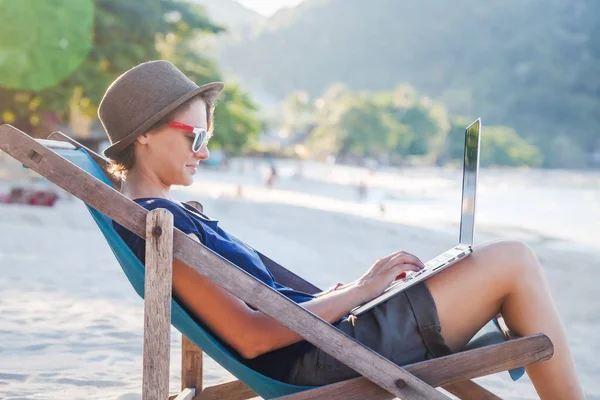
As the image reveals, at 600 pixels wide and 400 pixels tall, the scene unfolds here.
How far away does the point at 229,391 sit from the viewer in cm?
241

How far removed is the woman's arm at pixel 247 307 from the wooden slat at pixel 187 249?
0.46 feet

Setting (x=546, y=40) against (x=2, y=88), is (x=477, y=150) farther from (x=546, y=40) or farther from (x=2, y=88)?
(x=546, y=40)

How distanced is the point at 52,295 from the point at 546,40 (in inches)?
4880

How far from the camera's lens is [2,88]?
696 inches

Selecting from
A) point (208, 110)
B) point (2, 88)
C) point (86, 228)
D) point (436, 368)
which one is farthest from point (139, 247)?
point (2, 88)

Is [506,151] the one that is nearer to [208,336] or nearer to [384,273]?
[384,273]

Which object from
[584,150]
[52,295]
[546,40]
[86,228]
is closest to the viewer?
[52,295]

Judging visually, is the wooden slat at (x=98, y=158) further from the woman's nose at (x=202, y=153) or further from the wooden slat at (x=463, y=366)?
the wooden slat at (x=463, y=366)

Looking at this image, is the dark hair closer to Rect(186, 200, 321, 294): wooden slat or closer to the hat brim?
the hat brim

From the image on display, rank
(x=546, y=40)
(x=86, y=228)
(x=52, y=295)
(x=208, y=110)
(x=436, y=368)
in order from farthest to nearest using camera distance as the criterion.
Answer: (x=546, y=40) → (x=86, y=228) → (x=52, y=295) → (x=208, y=110) → (x=436, y=368)

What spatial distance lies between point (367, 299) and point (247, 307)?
307 mm

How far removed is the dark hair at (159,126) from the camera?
1901 mm

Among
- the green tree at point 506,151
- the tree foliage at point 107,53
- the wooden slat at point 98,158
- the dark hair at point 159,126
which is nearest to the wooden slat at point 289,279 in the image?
the wooden slat at point 98,158

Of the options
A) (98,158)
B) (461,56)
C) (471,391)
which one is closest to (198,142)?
(98,158)
